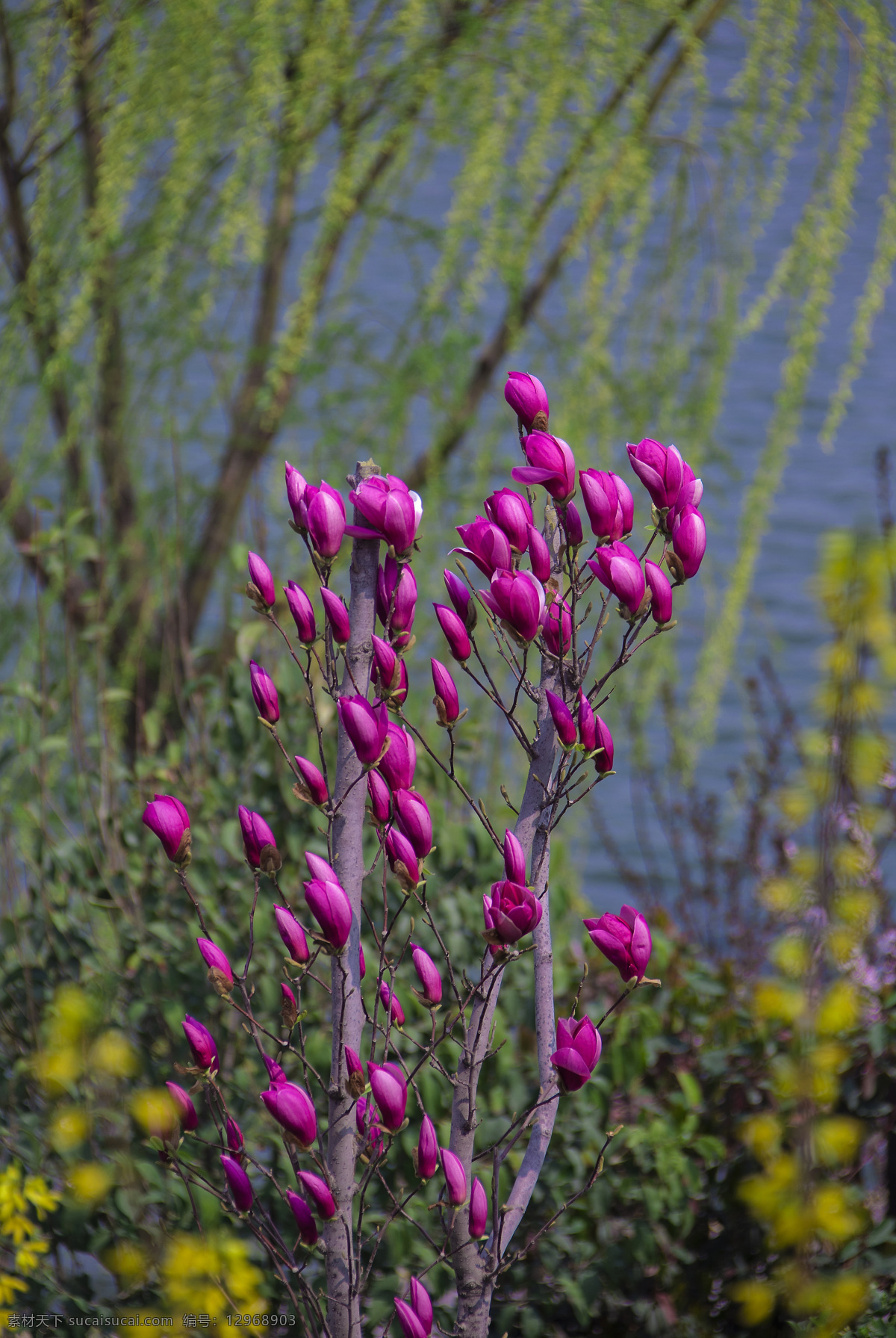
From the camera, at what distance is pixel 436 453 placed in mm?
2336

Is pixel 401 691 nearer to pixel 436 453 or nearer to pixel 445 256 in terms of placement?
pixel 445 256

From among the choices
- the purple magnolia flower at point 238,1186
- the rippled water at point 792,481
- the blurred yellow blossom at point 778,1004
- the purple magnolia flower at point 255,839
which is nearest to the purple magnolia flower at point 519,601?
the purple magnolia flower at point 255,839

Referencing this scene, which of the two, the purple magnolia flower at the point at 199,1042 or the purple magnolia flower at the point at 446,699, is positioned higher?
the purple magnolia flower at the point at 446,699

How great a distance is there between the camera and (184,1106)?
811 mm

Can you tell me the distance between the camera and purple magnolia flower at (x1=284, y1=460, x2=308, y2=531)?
80cm

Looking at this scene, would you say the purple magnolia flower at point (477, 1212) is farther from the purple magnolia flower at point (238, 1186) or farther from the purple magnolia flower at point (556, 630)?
the purple magnolia flower at point (556, 630)

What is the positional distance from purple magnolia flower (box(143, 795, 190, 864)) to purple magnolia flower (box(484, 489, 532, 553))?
293 millimetres

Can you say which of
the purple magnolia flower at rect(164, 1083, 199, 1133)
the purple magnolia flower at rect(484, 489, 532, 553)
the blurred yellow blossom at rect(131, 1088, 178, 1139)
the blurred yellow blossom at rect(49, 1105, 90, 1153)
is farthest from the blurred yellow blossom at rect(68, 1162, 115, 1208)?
the purple magnolia flower at rect(484, 489, 532, 553)

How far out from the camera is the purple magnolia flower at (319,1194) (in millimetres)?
743

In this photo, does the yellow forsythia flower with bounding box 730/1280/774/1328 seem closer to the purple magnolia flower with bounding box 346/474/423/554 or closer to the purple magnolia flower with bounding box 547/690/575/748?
the purple magnolia flower with bounding box 547/690/575/748

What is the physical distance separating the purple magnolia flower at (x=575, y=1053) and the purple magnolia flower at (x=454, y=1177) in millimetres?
91

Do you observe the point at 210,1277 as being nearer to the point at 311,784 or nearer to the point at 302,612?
the point at 311,784

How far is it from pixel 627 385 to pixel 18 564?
128 cm

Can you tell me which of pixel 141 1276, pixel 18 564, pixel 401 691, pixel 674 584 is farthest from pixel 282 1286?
pixel 18 564
